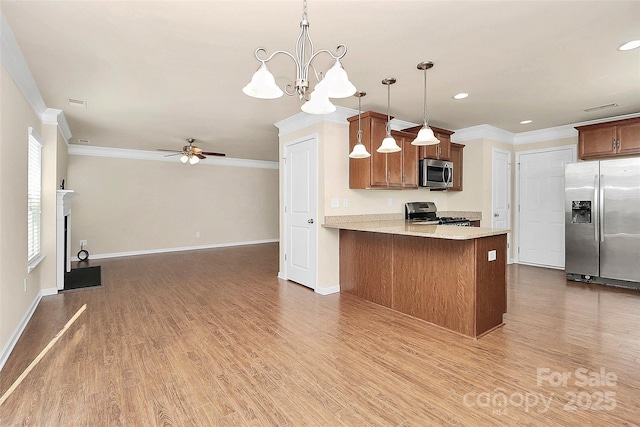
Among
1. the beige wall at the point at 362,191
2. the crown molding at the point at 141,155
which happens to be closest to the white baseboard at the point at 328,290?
the beige wall at the point at 362,191

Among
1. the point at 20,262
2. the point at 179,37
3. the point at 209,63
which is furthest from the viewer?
the point at 20,262

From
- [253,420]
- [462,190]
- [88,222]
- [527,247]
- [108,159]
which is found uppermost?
[108,159]

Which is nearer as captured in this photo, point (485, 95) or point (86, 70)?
point (86, 70)

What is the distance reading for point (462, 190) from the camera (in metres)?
5.67

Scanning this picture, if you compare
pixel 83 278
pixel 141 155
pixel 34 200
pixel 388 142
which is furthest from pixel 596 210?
pixel 141 155

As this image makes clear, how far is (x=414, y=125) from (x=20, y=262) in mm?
5152

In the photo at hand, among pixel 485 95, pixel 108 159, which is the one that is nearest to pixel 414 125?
pixel 485 95

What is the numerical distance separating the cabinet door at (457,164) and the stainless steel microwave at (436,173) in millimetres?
405

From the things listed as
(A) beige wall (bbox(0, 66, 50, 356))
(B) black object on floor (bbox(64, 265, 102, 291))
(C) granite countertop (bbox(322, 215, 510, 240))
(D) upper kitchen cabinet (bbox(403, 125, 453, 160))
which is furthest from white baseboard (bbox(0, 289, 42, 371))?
(D) upper kitchen cabinet (bbox(403, 125, 453, 160))

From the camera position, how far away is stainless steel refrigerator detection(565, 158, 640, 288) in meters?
4.22

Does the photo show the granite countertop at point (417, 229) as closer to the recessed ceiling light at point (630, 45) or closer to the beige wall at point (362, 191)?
the beige wall at point (362, 191)

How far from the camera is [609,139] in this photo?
14.9 ft

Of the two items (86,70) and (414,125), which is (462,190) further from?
Answer: (86,70)

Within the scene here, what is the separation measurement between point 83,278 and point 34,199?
5.96 ft
